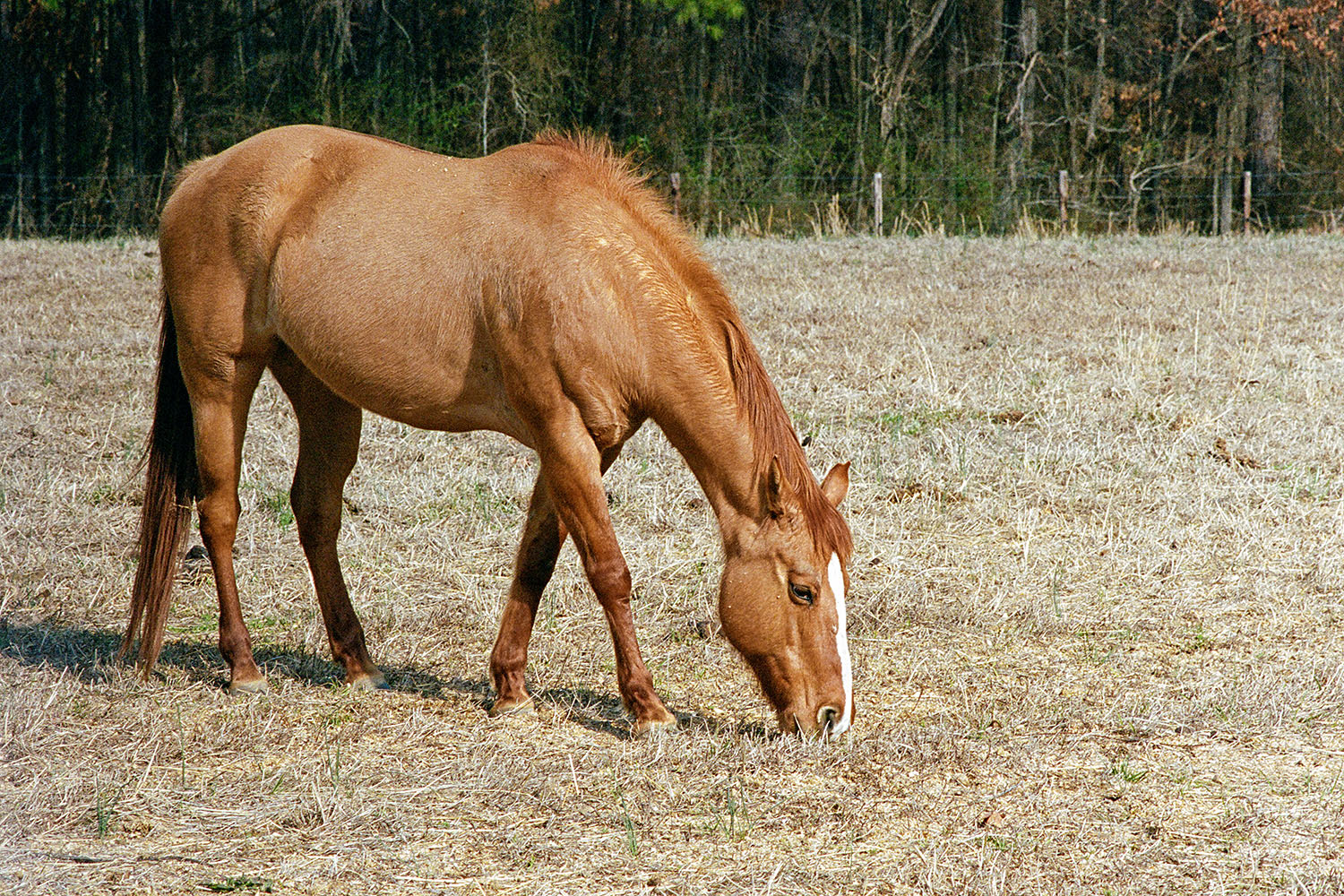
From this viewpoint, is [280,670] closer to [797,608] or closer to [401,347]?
[401,347]

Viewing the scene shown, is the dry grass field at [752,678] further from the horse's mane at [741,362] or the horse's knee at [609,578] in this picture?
the horse's mane at [741,362]

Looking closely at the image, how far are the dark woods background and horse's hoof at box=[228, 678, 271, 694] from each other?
17.8 m

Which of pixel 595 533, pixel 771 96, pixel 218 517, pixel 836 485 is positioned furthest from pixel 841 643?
pixel 771 96

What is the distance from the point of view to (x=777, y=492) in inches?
145

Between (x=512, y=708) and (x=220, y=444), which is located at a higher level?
(x=220, y=444)

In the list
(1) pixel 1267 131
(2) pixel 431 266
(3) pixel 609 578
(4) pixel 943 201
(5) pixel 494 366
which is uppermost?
(1) pixel 1267 131

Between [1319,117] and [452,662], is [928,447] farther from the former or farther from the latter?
[1319,117]

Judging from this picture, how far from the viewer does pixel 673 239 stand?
159 inches

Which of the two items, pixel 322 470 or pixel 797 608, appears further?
pixel 322 470

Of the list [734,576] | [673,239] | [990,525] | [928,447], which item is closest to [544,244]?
[673,239]

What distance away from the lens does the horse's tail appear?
14.3 feet

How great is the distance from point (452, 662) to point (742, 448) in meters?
1.57

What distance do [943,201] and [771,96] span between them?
4.78 m

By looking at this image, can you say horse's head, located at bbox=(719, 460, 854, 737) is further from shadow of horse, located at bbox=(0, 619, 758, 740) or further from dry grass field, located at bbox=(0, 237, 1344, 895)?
shadow of horse, located at bbox=(0, 619, 758, 740)
